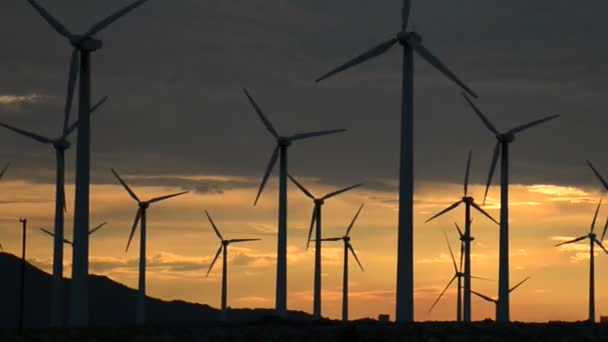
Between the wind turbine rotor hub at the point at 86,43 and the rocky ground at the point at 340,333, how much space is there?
28.2m

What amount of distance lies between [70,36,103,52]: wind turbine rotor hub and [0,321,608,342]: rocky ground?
28.2 metres

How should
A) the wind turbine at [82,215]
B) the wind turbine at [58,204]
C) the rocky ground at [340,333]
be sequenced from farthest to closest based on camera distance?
the wind turbine at [58,204], the wind turbine at [82,215], the rocky ground at [340,333]

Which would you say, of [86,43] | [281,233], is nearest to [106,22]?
[86,43]

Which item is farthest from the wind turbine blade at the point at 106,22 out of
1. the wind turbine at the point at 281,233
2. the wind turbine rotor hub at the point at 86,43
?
the wind turbine at the point at 281,233

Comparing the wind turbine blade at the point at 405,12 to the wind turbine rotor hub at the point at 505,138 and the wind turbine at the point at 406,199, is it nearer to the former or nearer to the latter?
the wind turbine at the point at 406,199

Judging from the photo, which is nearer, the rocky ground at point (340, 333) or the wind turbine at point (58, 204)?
the rocky ground at point (340, 333)

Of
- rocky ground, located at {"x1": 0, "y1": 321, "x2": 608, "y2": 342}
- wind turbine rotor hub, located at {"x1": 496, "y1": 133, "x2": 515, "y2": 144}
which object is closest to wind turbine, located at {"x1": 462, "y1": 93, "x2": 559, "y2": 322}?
wind turbine rotor hub, located at {"x1": 496, "y1": 133, "x2": 515, "y2": 144}

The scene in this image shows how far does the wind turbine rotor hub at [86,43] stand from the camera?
117688mm

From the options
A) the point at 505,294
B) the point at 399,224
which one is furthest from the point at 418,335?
the point at 505,294

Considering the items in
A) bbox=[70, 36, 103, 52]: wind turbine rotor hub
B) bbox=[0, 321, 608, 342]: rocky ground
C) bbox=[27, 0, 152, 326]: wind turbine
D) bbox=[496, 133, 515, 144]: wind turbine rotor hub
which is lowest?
bbox=[0, 321, 608, 342]: rocky ground

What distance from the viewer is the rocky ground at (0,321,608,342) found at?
274 ft

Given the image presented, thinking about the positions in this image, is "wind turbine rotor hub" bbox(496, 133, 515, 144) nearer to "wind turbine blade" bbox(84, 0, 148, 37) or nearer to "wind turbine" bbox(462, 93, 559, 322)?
"wind turbine" bbox(462, 93, 559, 322)

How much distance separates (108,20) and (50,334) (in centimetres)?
4191

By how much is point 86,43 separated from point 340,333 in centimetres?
4188
